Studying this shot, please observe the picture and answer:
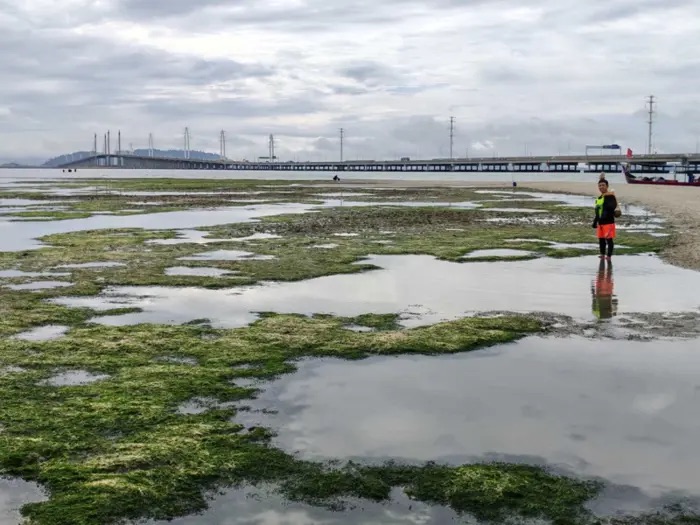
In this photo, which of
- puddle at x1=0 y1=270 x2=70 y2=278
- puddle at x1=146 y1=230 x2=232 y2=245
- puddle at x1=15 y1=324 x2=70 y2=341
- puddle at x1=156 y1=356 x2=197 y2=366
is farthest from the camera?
puddle at x1=146 y1=230 x2=232 y2=245

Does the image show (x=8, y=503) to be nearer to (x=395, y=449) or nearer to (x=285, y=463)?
(x=285, y=463)

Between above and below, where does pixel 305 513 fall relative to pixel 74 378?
below

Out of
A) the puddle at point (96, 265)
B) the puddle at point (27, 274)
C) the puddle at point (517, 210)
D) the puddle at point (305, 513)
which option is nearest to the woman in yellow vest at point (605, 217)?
the puddle at point (96, 265)

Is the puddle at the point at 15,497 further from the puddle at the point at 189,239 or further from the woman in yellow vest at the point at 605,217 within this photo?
the puddle at the point at 189,239

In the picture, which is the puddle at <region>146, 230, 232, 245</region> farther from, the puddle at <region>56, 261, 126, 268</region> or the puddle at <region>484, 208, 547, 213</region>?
the puddle at <region>484, 208, 547, 213</region>

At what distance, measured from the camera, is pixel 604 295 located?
14.8 m

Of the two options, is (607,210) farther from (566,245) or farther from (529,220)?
(529,220)

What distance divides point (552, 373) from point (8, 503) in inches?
252

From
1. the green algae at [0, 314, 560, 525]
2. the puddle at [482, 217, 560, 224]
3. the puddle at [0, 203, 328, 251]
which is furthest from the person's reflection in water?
the puddle at [0, 203, 328, 251]

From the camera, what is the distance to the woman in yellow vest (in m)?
19.7

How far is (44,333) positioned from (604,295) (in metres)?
10.4

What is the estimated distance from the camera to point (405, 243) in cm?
2444

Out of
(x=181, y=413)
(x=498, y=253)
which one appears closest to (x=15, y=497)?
(x=181, y=413)

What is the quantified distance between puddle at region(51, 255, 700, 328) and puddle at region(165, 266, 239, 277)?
1879mm
